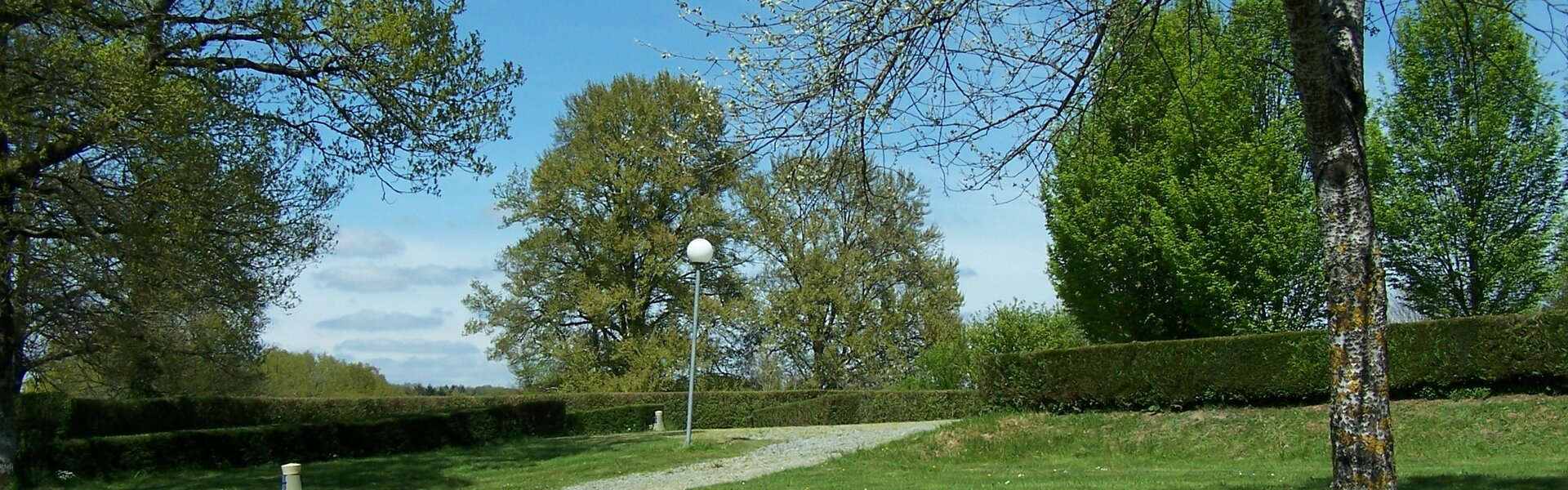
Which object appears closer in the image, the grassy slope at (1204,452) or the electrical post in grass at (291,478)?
the electrical post in grass at (291,478)

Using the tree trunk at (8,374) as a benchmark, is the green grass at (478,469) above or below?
below

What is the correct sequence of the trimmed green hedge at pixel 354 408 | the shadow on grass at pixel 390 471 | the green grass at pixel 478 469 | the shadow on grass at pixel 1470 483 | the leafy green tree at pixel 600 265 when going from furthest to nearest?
1. the leafy green tree at pixel 600 265
2. the trimmed green hedge at pixel 354 408
3. the shadow on grass at pixel 390 471
4. the green grass at pixel 478 469
5. the shadow on grass at pixel 1470 483

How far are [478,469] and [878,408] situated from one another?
14.3m

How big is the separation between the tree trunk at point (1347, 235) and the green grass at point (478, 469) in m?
9.99

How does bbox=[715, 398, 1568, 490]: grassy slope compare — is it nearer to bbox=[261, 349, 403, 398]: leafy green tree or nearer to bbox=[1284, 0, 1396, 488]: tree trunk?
bbox=[1284, 0, 1396, 488]: tree trunk

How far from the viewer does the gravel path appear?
13.2 m

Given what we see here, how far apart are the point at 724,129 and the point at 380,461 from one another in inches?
519

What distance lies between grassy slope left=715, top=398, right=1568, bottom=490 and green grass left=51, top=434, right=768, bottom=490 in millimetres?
2775

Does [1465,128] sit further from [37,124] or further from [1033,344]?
[37,124]

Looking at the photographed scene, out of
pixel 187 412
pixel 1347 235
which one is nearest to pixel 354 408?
pixel 187 412

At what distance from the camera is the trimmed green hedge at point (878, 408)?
27578 mm

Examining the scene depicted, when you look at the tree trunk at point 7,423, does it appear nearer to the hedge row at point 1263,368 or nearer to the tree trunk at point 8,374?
the tree trunk at point 8,374

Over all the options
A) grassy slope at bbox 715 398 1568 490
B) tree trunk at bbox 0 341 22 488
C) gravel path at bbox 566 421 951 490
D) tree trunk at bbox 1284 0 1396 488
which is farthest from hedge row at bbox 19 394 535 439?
tree trunk at bbox 1284 0 1396 488

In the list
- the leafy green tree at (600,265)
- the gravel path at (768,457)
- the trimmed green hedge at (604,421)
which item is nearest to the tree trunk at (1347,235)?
the gravel path at (768,457)
